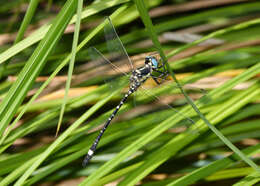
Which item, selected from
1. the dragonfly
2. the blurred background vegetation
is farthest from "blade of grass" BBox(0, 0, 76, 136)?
the dragonfly

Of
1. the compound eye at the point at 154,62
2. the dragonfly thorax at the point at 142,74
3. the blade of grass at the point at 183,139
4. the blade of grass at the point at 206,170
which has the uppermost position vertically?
the compound eye at the point at 154,62

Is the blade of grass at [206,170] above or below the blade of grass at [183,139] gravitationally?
below

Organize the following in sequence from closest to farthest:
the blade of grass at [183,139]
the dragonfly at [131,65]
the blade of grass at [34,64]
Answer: the blade of grass at [34,64] < the blade of grass at [183,139] < the dragonfly at [131,65]

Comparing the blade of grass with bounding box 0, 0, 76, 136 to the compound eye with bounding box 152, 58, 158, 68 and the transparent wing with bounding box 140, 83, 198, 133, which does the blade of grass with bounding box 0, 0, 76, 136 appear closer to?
the transparent wing with bounding box 140, 83, 198, 133

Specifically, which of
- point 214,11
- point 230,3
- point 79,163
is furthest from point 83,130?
→ point 230,3

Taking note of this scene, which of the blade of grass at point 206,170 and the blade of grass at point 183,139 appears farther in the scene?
the blade of grass at point 183,139

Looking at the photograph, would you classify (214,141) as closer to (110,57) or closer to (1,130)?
(110,57)

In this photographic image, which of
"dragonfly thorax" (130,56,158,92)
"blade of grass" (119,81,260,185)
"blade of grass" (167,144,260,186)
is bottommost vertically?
"blade of grass" (167,144,260,186)

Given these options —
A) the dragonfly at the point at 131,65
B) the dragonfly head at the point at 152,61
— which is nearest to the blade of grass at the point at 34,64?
the dragonfly at the point at 131,65

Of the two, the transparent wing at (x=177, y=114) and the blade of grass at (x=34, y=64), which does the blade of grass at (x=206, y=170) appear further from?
the blade of grass at (x=34, y=64)
